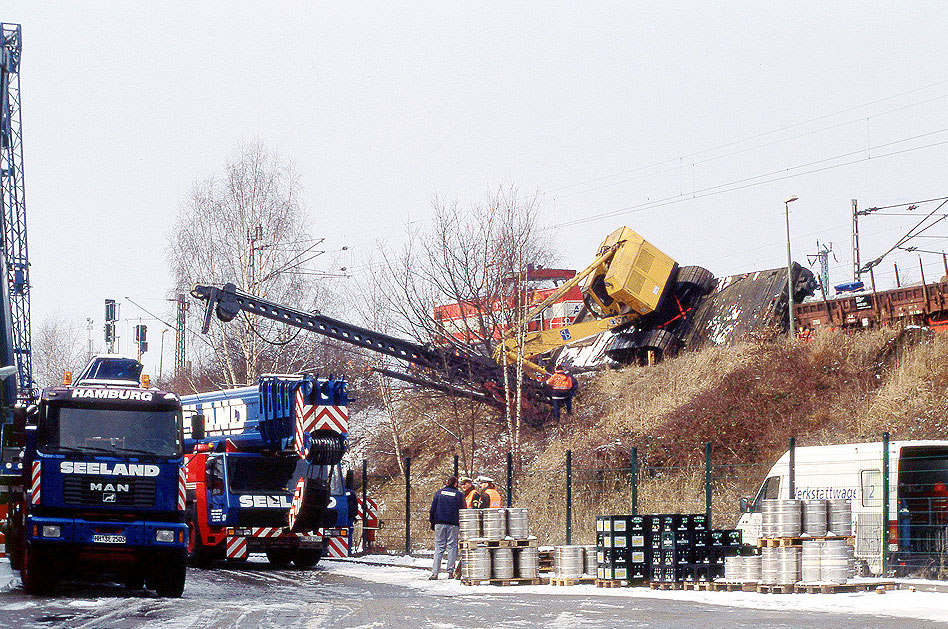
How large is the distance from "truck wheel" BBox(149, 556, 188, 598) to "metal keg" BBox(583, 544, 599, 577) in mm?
6285

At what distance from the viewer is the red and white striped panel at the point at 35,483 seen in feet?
54.3

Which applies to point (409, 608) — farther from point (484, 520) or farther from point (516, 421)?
point (516, 421)

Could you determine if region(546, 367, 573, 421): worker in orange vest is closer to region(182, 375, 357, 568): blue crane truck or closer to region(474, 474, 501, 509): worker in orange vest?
region(182, 375, 357, 568): blue crane truck

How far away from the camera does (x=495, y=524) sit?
760 inches

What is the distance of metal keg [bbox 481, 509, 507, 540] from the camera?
63.3 feet

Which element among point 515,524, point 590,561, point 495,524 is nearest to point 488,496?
point 515,524

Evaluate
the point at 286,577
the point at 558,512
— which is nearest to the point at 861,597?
the point at 286,577

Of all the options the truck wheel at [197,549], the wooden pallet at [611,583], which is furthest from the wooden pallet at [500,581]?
the truck wheel at [197,549]

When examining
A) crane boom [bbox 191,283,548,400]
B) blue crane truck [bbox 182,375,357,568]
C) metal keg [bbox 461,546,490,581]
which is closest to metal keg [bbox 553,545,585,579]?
metal keg [bbox 461,546,490,581]

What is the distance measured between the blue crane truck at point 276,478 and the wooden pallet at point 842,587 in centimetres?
1128

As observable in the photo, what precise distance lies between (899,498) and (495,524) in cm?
628

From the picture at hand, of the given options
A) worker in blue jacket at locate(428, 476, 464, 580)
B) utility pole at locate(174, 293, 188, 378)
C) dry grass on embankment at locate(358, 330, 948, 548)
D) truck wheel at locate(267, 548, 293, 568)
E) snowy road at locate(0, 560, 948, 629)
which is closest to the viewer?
snowy road at locate(0, 560, 948, 629)

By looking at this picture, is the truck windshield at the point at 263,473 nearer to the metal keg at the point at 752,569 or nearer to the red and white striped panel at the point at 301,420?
the red and white striped panel at the point at 301,420

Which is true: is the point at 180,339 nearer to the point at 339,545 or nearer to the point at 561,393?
the point at 561,393
